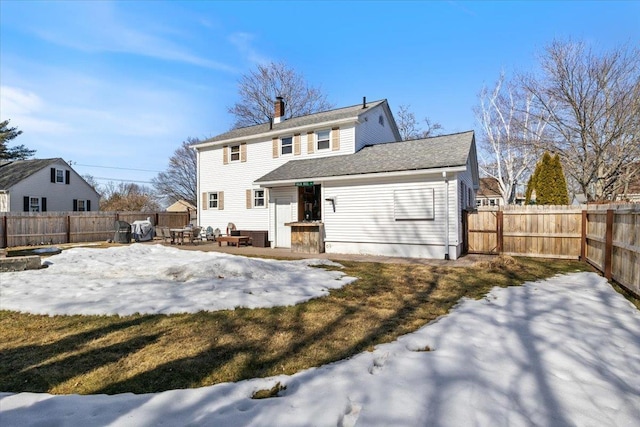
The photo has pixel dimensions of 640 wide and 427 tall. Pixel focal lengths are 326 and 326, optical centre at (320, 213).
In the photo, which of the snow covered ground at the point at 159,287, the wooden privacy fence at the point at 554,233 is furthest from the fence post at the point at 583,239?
the snow covered ground at the point at 159,287

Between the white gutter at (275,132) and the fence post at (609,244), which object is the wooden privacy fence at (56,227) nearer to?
the white gutter at (275,132)

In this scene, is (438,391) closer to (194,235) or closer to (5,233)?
(194,235)

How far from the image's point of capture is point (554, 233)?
36.8 ft

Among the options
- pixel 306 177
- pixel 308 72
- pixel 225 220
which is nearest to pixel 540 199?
pixel 306 177

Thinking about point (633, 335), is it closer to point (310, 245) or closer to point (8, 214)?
point (310, 245)

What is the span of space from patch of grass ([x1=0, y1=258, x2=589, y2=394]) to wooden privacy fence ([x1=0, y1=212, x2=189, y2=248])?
15.9 meters

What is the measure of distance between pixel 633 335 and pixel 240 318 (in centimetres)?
516

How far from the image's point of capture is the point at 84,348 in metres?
3.80

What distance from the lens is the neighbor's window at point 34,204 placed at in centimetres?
2624

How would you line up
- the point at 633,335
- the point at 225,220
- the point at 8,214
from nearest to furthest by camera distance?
the point at 633,335 → the point at 8,214 → the point at 225,220

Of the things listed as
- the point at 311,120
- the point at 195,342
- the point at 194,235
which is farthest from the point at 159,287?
the point at 311,120

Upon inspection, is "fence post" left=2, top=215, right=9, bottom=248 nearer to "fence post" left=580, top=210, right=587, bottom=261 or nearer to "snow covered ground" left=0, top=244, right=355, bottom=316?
"snow covered ground" left=0, top=244, right=355, bottom=316

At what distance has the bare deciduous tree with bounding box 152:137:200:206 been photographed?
140ft

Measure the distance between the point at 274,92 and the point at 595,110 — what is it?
78.6 feet
